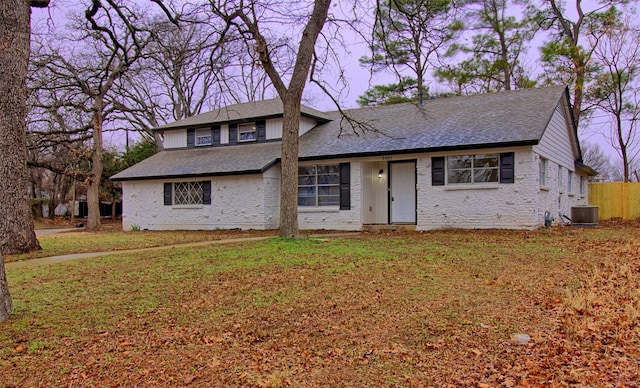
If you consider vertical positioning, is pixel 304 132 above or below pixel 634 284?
above

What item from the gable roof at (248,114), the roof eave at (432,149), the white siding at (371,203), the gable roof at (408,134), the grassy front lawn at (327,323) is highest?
the gable roof at (248,114)

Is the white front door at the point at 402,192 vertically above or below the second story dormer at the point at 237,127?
below

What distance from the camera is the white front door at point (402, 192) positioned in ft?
49.8

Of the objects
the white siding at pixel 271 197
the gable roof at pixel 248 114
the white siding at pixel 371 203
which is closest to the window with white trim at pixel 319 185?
the white siding at pixel 371 203

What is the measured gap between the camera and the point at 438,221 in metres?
13.9

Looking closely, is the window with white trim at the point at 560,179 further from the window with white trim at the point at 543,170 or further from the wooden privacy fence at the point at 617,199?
the wooden privacy fence at the point at 617,199

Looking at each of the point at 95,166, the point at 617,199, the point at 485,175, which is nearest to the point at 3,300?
the point at 485,175

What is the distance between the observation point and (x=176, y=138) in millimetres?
21141

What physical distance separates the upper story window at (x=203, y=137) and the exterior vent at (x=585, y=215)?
14956mm

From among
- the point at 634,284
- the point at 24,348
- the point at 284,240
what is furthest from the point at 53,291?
the point at 634,284

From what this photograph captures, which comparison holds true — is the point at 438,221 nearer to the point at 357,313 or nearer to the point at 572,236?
the point at 572,236

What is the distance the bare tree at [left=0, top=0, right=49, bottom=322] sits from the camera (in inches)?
362

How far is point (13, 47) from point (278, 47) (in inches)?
236

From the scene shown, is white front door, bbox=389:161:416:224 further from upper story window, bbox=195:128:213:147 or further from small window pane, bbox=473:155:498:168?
upper story window, bbox=195:128:213:147
